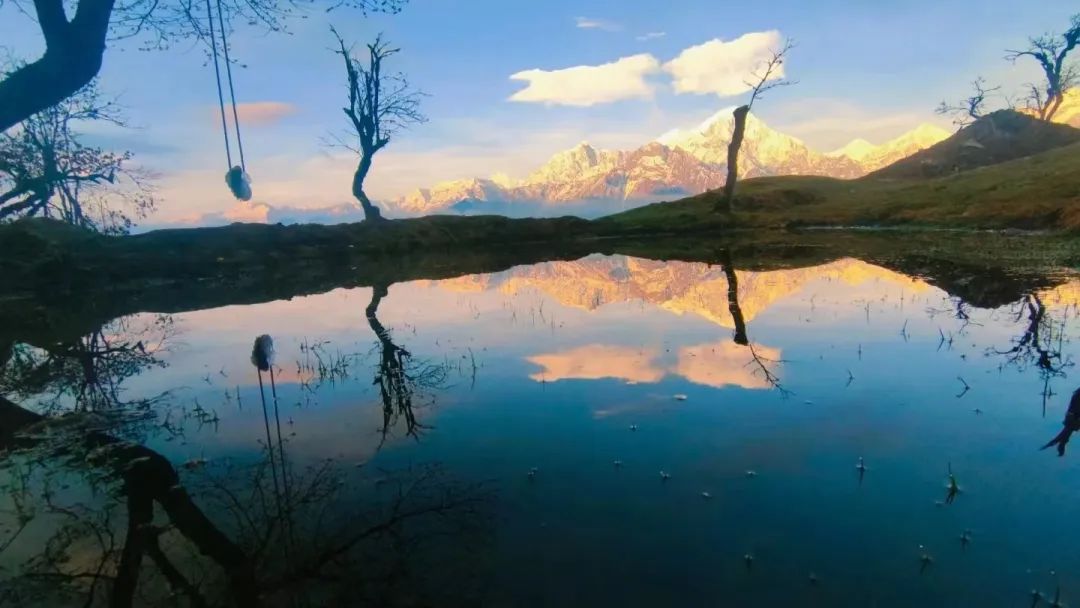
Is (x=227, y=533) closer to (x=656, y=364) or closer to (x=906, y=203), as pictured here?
(x=656, y=364)

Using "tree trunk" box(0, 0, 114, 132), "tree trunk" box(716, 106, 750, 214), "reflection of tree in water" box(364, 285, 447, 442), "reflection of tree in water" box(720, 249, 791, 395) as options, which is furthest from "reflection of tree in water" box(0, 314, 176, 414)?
"tree trunk" box(716, 106, 750, 214)

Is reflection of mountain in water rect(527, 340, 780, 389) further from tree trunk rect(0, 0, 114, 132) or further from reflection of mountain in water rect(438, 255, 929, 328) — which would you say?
tree trunk rect(0, 0, 114, 132)

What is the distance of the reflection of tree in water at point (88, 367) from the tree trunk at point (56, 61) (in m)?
5.82

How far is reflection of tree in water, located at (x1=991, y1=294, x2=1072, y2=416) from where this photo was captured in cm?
1024

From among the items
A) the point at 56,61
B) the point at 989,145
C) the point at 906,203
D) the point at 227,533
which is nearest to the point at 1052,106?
the point at 989,145

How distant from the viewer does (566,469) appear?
7.38 metres

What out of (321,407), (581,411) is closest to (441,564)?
(581,411)

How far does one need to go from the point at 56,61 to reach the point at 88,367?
9.34 metres

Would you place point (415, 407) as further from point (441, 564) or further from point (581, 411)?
point (441, 564)

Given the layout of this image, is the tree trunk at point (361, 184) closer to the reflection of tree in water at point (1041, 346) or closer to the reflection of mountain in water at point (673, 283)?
the reflection of mountain in water at point (673, 283)

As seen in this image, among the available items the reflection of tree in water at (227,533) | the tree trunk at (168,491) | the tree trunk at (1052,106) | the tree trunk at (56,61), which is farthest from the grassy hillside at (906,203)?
the tree trunk at (56,61)

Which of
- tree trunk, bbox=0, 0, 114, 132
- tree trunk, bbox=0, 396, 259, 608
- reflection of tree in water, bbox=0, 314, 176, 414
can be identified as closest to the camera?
tree trunk, bbox=0, 396, 259, 608

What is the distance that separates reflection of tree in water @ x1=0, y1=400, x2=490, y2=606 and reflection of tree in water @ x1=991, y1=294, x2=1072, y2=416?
970 centimetres

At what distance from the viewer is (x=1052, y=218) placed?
3847 cm
